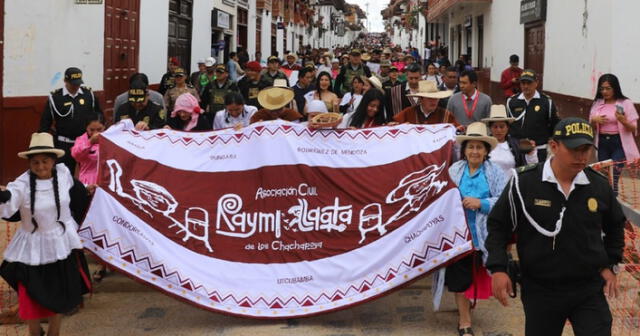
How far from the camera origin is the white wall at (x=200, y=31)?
20.3 metres

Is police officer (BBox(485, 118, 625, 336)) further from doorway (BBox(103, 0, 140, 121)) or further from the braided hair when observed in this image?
doorway (BBox(103, 0, 140, 121))

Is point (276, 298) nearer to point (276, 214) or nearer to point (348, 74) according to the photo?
point (276, 214)

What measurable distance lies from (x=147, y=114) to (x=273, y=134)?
81.9 inches

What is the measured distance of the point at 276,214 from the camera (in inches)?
247

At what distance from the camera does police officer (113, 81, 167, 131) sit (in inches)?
316

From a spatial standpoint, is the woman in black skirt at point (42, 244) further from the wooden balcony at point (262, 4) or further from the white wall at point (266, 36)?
the white wall at point (266, 36)

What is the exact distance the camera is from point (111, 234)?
19.4ft

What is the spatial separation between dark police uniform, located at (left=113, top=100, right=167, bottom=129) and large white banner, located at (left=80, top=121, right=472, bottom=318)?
1200 millimetres

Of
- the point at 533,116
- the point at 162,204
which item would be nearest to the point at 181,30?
the point at 533,116

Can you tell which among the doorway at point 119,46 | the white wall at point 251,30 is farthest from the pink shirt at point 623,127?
the white wall at point 251,30

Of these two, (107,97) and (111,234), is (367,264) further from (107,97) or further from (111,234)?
(107,97)

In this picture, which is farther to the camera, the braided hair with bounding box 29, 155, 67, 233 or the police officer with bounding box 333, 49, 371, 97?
the police officer with bounding box 333, 49, 371, 97

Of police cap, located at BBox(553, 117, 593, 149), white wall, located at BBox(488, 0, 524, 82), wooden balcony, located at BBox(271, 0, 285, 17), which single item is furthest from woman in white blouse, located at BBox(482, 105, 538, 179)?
wooden balcony, located at BBox(271, 0, 285, 17)

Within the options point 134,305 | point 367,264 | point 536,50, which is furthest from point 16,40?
point 536,50
